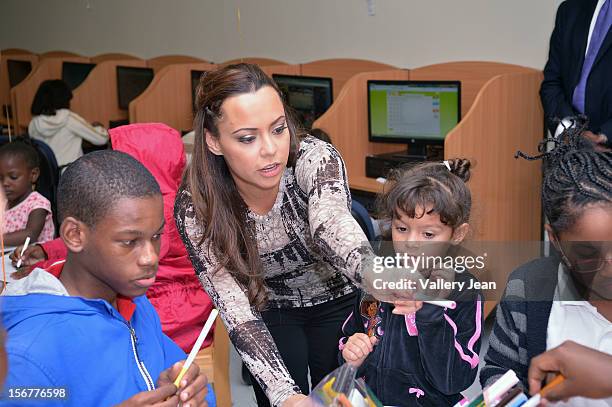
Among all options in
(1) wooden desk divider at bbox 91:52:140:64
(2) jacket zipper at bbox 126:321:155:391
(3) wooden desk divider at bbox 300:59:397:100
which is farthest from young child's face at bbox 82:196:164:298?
(1) wooden desk divider at bbox 91:52:140:64

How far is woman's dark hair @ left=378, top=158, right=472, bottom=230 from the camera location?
4.69 ft

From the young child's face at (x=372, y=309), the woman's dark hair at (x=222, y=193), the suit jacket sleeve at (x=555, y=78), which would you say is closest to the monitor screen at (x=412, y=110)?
the suit jacket sleeve at (x=555, y=78)

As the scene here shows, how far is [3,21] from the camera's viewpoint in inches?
377

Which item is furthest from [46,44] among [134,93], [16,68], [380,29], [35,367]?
[35,367]

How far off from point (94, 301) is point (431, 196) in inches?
27.0

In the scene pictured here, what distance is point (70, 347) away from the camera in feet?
3.71

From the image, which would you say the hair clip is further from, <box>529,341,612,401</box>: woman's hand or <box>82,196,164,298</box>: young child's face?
<box>529,341,612,401</box>: woman's hand

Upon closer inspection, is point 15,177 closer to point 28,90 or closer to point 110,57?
point 28,90

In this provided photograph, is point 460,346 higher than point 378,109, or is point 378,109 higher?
point 378,109

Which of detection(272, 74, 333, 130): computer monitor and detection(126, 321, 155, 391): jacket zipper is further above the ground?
detection(272, 74, 333, 130): computer monitor

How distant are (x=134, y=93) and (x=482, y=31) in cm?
321

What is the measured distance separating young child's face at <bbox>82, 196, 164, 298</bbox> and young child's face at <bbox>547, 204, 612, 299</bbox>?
661 millimetres

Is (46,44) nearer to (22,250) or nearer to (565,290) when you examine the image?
(22,250)

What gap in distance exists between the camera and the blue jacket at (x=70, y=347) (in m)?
1.08
